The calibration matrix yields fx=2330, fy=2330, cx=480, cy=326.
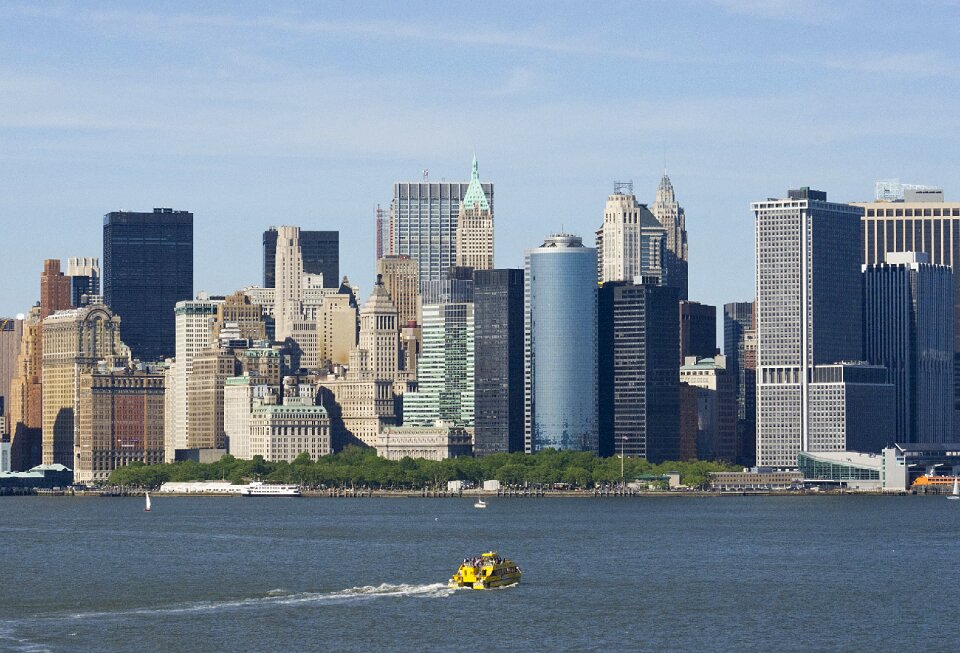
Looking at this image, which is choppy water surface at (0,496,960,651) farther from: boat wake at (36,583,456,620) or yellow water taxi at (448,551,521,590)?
yellow water taxi at (448,551,521,590)

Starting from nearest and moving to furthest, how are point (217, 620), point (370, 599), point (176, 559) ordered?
point (217, 620) → point (370, 599) → point (176, 559)

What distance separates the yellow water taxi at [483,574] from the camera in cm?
14550

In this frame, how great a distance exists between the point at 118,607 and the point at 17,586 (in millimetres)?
17931

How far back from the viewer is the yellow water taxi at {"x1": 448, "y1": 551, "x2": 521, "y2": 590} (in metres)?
146

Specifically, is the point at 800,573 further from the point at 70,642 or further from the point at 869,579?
the point at 70,642

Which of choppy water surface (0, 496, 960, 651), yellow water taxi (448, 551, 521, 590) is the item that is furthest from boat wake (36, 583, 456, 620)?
yellow water taxi (448, 551, 521, 590)

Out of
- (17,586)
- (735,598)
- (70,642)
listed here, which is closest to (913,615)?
(735,598)

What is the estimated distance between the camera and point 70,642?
119625 mm

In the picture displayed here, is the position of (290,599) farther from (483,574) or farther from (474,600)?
(483,574)

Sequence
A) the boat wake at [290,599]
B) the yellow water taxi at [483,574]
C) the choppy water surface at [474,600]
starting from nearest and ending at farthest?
the choppy water surface at [474,600] < the boat wake at [290,599] < the yellow water taxi at [483,574]

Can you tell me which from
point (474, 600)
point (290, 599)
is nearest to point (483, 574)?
point (474, 600)

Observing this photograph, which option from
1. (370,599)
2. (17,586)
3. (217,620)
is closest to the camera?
(217,620)

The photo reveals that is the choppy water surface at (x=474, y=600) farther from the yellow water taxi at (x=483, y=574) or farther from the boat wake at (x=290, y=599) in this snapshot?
the yellow water taxi at (x=483, y=574)

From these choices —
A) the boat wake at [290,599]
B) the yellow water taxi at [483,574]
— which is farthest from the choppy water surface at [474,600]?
the yellow water taxi at [483,574]
